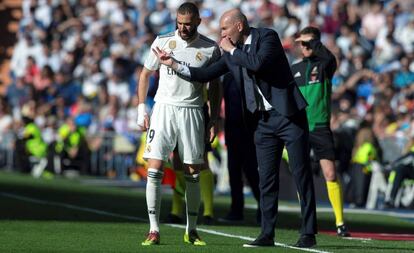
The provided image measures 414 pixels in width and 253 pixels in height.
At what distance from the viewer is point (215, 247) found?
1140cm

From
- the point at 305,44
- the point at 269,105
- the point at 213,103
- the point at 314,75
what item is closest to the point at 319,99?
the point at 314,75

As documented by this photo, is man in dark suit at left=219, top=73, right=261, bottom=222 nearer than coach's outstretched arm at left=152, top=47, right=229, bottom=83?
No

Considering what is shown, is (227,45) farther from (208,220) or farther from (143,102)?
(208,220)

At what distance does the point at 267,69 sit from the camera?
37.3 feet

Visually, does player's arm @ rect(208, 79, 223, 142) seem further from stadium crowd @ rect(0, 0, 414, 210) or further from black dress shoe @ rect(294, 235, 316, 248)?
stadium crowd @ rect(0, 0, 414, 210)

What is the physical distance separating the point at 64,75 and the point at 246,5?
226 inches

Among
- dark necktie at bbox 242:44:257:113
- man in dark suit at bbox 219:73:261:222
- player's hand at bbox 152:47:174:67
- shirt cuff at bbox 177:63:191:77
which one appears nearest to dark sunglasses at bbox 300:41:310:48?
man in dark suit at bbox 219:73:261:222

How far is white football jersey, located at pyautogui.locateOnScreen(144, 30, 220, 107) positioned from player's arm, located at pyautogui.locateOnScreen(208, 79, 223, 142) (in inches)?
6.6

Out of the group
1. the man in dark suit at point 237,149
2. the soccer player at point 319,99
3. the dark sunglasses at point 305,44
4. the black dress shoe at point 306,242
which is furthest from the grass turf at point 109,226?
the dark sunglasses at point 305,44

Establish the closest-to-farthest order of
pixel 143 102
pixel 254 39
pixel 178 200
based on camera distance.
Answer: pixel 254 39 → pixel 143 102 → pixel 178 200

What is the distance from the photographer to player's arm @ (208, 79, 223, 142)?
12109 millimetres

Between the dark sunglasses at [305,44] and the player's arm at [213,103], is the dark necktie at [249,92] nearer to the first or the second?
the player's arm at [213,103]

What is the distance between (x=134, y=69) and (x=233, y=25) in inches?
769

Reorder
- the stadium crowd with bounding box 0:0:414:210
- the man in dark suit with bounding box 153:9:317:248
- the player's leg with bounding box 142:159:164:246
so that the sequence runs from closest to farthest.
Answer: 1. the man in dark suit with bounding box 153:9:317:248
2. the player's leg with bounding box 142:159:164:246
3. the stadium crowd with bounding box 0:0:414:210
